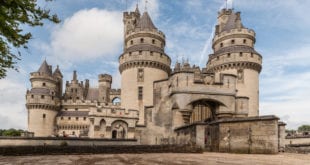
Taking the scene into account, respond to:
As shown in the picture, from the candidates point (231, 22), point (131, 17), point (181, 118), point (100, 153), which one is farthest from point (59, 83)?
point (100, 153)

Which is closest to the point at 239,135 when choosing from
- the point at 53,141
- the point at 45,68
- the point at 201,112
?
the point at 201,112

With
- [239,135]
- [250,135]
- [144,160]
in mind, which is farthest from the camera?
[239,135]

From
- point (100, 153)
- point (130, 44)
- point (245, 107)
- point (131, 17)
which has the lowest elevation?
point (100, 153)

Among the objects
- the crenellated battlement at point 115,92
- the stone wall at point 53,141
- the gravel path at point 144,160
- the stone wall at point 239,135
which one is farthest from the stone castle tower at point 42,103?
the gravel path at point 144,160

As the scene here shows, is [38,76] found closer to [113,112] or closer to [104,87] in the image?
[104,87]

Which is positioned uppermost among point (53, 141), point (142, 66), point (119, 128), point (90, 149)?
point (142, 66)

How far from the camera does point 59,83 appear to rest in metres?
73.1

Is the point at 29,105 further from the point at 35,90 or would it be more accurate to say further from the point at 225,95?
the point at 225,95

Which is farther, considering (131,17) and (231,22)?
(131,17)

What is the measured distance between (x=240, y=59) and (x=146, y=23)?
15.4 m

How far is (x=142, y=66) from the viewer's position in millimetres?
43594

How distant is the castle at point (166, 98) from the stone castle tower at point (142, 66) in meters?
0.14

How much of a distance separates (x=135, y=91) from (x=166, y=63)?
6784 mm

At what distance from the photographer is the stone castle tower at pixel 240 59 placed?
143 feet
